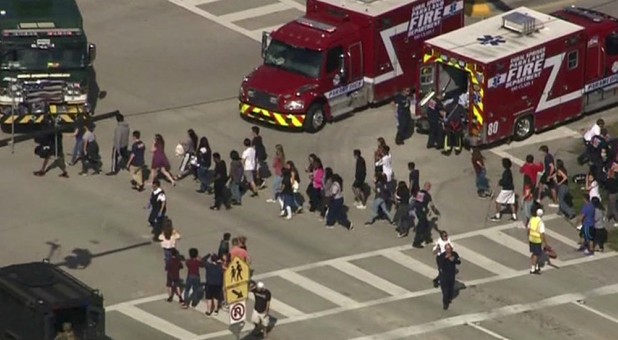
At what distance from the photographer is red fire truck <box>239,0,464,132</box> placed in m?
52.2

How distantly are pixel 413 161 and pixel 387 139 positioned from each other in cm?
167

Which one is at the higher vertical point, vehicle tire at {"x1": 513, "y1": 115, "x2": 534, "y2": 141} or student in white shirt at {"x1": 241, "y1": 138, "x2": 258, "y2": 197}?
student in white shirt at {"x1": 241, "y1": 138, "x2": 258, "y2": 197}

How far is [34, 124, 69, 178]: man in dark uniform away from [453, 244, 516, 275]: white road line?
9552 mm

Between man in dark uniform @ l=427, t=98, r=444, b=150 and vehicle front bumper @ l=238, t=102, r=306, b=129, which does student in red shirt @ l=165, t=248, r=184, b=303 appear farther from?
man in dark uniform @ l=427, t=98, r=444, b=150

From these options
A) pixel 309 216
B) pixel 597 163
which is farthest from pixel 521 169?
pixel 309 216

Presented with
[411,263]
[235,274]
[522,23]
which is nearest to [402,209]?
[411,263]

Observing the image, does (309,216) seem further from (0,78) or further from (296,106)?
(0,78)

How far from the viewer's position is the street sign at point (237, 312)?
38.9 m

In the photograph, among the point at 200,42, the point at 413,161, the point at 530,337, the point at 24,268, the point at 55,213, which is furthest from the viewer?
the point at 200,42

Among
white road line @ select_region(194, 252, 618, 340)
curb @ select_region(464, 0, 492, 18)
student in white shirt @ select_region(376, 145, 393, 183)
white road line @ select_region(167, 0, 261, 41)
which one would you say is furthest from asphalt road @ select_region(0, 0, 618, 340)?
curb @ select_region(464, 0, 492, 18)

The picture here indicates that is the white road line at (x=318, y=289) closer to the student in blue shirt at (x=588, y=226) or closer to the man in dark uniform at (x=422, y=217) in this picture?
the man in dark uniform at (x=422, y=217)

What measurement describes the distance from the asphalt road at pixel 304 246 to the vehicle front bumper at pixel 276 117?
1.23ft

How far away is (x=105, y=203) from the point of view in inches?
1889

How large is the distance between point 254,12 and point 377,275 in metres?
18.7
